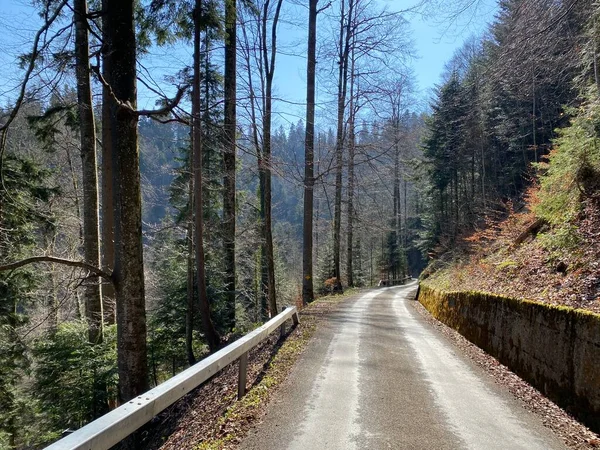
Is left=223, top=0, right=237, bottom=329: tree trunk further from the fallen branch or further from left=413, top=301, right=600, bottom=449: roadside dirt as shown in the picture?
left=413, top=301, right=600, bottom=449: roadside dirt

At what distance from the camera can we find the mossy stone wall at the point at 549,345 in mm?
3938

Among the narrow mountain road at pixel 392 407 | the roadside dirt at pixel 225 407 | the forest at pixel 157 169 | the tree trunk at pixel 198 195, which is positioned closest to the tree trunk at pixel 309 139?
the forest at pixel 157 169

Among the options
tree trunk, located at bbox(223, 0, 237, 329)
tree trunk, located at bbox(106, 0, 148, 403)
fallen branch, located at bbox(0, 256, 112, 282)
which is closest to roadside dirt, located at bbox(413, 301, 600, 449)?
tree trunk, located at bbox(106, 0, 148, 403)

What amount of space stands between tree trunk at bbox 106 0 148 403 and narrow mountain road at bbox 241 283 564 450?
2.33 meters

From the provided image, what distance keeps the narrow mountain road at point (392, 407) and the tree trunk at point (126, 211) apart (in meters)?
2.33

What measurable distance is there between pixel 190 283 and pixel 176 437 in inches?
250

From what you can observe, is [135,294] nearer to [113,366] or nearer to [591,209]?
[113,366]

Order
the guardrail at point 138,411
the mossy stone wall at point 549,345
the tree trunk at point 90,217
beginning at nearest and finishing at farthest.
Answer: the guardrail at point 138,411 → the mossy stone wall at point 549,345 → the tree trunk at point 90,217

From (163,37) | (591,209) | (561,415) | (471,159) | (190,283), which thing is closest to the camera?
(561,415)

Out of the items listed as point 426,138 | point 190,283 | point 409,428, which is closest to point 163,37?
point 190,283

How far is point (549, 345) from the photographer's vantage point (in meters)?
4.74

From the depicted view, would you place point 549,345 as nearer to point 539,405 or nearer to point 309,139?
point 539,405

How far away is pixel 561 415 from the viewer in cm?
425

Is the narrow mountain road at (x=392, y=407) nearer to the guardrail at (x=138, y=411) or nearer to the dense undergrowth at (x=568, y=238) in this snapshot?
the guardrail at (x=138, y=411)
